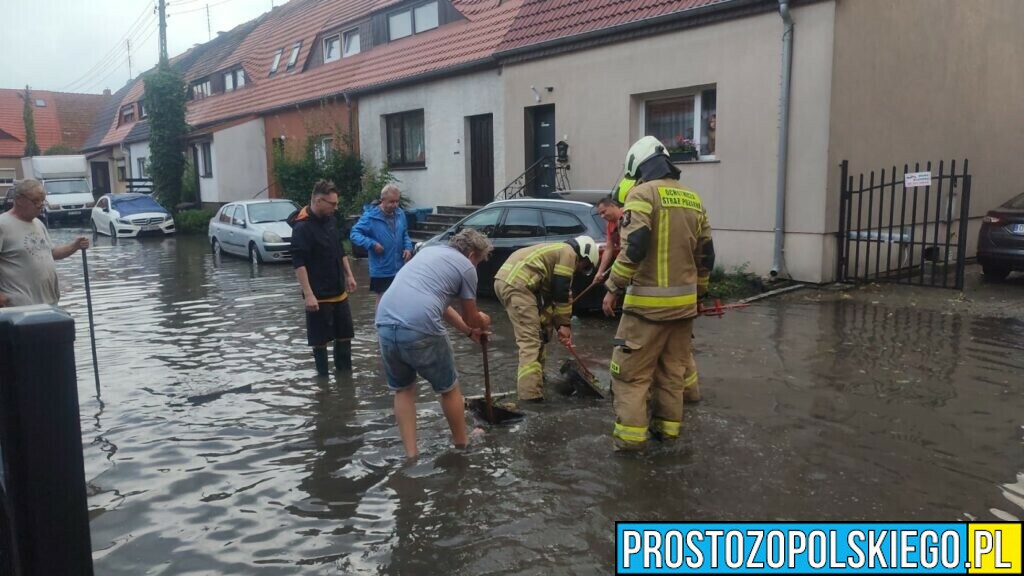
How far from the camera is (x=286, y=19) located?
3098 centimetres

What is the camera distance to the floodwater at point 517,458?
3.94 metres

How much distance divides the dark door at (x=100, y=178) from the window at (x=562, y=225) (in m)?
41.7

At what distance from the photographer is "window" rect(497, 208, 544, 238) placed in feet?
33.1

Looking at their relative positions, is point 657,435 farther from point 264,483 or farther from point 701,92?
point 701,92

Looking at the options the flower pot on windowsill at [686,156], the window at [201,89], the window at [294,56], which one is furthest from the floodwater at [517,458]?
the window at [201,89]

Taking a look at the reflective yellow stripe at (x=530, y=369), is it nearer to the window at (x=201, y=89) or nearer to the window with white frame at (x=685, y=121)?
the window with white frame at (x=685, y=121)

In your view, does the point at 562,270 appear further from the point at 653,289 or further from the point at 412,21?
the point at 412,21

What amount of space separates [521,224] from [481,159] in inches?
306

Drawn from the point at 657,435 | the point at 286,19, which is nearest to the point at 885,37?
the point at 657,435

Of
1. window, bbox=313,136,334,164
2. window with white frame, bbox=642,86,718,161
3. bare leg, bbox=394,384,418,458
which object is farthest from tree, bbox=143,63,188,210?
bare leg, bbox=394,384,418,458

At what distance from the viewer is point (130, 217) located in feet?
82.5

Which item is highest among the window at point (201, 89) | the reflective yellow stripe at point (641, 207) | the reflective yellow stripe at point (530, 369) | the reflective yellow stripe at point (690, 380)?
the window at point (201, 89)

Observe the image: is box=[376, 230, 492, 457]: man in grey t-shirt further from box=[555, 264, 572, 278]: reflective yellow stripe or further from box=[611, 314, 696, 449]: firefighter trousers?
box=[555, 264, 572, 278]: reflective yellow stripe

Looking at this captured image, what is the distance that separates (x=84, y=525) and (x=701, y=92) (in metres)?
11.9
